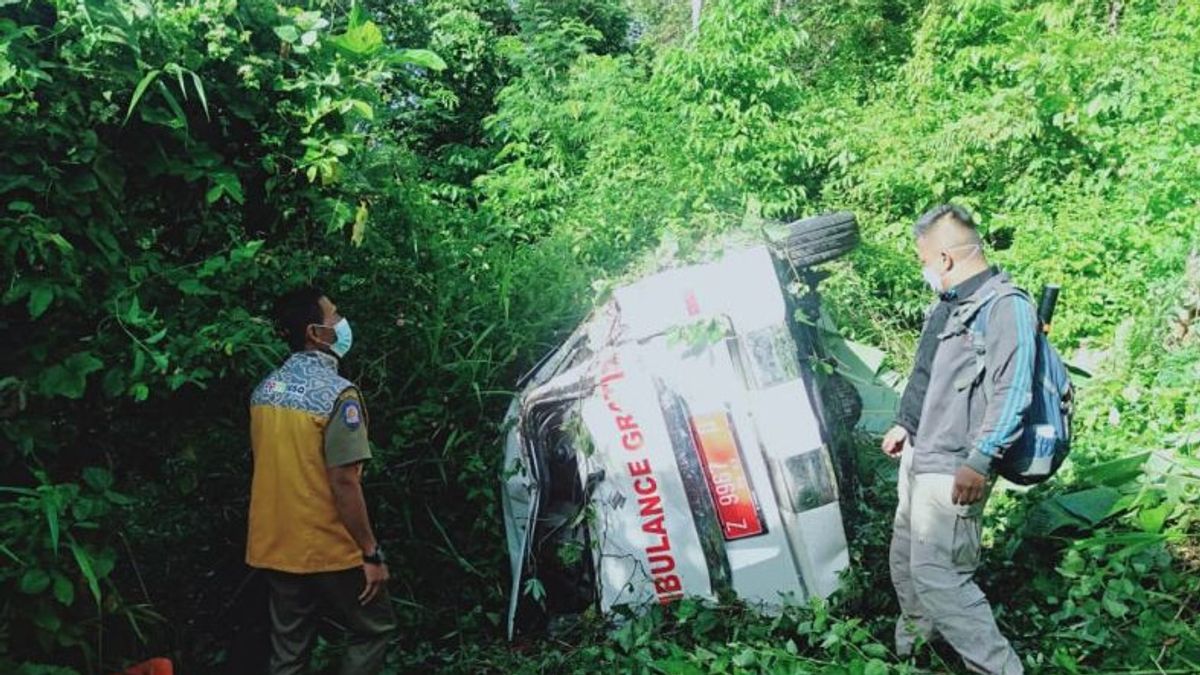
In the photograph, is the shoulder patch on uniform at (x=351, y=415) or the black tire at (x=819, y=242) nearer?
the shoulder patch on uniform at (x=351, y=415)

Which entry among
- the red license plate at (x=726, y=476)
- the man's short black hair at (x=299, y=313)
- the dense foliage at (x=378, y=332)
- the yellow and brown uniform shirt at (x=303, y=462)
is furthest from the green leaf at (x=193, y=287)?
the red license plate at (x=726, y=476)

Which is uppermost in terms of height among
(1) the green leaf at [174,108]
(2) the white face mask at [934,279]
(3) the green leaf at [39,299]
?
(1) the green leaf at [174,108]

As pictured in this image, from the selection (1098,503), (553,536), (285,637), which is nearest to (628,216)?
(553,536)

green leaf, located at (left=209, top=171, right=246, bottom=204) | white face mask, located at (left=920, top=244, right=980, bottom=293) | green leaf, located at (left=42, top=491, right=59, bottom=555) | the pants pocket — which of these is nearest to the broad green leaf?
green leaf, located at (left=209, top=171, right=246, bottom=204)

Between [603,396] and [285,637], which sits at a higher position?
[603,396]

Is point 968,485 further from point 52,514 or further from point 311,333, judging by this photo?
point 52,514

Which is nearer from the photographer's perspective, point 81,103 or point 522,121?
point 81,103

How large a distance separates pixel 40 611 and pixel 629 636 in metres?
1.90

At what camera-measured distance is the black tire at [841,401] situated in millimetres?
3421

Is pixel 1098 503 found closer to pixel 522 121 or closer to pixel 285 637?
pixel 285 637

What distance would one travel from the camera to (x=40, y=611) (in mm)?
2199

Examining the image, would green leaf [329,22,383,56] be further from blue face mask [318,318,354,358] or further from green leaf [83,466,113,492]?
green leaf [83,466,113,492]

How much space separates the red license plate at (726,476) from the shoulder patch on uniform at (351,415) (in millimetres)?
1246

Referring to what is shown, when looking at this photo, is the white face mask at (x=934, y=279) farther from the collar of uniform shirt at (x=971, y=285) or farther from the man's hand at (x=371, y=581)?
the man's hand at (x=371, y=581)
